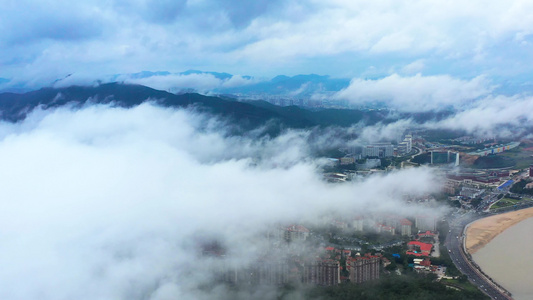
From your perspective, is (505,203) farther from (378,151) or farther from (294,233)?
(378,151)

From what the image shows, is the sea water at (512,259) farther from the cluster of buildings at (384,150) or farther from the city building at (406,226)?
the cluster of buildings at (384,150)

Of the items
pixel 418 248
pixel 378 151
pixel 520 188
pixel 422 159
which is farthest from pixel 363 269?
pixel 378 151

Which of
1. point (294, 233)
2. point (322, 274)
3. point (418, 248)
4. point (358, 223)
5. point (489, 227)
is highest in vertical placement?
point (294, 233)

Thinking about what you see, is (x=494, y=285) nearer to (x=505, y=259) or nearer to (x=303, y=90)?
(x=505, y=259)

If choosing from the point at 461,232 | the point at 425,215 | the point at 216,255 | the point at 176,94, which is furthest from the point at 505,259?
the point at 176,94

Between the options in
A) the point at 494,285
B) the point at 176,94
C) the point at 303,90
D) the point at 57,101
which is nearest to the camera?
the point at 494,285

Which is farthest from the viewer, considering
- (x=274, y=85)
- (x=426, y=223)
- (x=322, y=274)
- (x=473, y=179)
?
(x=274, y=85)

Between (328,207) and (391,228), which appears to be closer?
(391,228)

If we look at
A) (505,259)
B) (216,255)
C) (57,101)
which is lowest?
(505,259)
